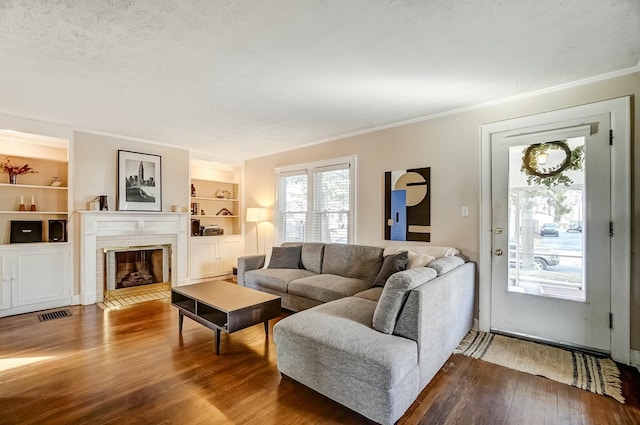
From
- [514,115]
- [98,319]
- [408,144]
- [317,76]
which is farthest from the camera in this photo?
[408,144]

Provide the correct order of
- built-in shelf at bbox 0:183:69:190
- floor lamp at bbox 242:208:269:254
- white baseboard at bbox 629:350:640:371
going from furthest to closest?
floor lamp at bbox 242:208:269:254 < built-in shelf at bbox 0:183:69:190 < white baseboard at bbox 629:350:640:371

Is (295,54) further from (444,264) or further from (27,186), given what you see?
(27,186)

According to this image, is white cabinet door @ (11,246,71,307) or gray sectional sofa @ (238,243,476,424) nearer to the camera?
gray sectional sofa @ (238,243,476,424)

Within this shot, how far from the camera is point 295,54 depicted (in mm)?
2252

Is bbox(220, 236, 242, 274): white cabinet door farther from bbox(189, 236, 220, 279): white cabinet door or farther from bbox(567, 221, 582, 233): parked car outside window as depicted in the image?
bbox(567, 221, 582, 233): parked car outside window

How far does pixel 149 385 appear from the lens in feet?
7.13

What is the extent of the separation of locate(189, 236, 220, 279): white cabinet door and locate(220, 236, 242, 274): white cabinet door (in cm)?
11

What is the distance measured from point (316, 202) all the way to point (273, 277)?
1.50m

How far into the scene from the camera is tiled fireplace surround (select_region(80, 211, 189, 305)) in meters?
4.21

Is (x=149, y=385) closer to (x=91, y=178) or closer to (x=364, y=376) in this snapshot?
(x=364, y=376)

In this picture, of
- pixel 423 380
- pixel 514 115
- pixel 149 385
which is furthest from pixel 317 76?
pixel 149 385

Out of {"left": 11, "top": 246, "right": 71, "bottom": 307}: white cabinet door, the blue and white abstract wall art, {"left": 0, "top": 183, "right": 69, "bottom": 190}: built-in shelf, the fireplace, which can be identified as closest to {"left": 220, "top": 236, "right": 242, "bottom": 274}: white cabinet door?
the fireplace

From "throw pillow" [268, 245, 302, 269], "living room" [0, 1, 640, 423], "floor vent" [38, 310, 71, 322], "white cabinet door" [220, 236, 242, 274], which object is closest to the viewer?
"living room" [0, 1, 640, 423]

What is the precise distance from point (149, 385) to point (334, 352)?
1427mm
